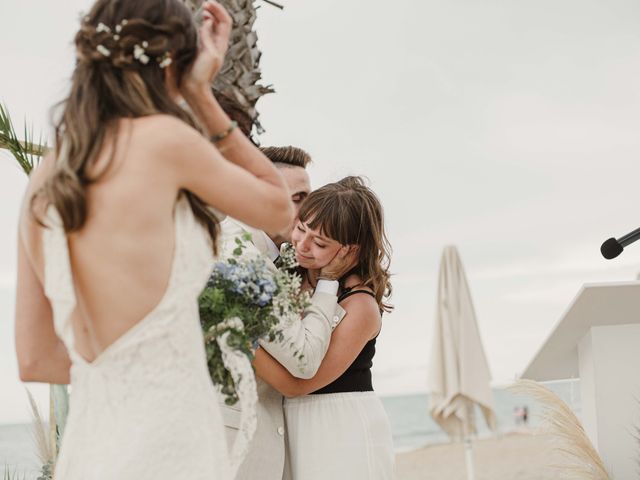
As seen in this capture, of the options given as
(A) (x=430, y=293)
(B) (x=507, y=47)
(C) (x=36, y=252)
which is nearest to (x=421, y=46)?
(B) (x=507, y=47)

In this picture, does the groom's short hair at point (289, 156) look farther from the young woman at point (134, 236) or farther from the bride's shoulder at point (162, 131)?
the bride's shoulder at point (162, 131)

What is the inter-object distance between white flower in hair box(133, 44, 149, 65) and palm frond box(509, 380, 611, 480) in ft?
11.0

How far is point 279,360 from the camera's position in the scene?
9.85 ft

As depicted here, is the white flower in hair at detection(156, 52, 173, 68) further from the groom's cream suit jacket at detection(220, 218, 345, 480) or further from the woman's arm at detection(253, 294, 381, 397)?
the woman's arm at detection(253, 294, 381, 397)

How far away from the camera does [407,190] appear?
41.2 metres

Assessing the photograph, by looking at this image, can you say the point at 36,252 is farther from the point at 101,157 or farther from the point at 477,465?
the point at 477,465

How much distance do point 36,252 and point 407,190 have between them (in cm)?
3950

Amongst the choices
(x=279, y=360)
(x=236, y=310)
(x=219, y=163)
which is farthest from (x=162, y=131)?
(x=279, y=360)

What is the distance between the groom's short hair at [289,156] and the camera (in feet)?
13.3

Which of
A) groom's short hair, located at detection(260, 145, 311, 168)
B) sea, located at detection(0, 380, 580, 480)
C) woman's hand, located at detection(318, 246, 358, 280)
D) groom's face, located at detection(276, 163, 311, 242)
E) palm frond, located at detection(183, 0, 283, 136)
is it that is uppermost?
palm frond, located at detection(183, 0, 283, 136)

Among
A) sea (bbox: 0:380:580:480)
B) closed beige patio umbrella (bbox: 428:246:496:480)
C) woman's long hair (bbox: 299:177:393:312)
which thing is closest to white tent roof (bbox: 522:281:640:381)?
woman's long hair (bbox: 299:177:393:312)

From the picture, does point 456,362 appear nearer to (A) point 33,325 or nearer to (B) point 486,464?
(A) point 33,325

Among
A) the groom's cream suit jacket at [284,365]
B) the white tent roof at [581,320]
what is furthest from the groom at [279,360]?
the white tent roof at [581,320]

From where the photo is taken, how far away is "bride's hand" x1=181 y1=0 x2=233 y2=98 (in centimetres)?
204
